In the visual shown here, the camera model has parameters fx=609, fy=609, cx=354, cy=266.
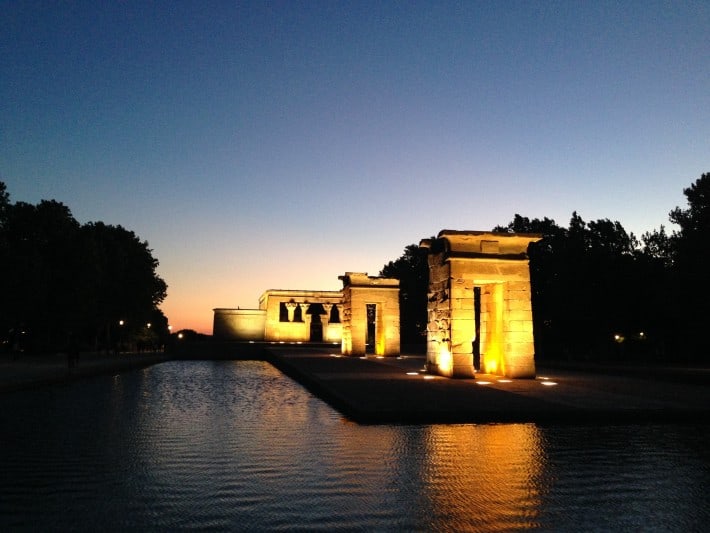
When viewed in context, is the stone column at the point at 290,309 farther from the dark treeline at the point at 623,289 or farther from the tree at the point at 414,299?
the dark treeline at the point at 623,289

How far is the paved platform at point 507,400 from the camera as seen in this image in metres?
11.0

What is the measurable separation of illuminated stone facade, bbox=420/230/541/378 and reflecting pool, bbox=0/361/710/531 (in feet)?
27.6

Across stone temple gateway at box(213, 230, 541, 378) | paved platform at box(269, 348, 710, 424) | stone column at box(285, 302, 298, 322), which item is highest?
stone column at box(285, 302, 298, 322)

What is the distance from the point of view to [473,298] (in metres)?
18.9

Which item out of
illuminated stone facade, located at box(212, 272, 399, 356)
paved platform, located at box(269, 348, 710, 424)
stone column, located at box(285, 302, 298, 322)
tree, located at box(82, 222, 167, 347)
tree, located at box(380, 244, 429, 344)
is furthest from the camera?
tree, located at box(380, 244, 429, 344)

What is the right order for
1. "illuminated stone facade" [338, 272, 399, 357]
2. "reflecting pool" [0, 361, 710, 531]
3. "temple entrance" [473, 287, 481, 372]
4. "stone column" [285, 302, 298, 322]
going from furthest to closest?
"stone column" [285, 302, 298, 322]
"illuminated stone facade" [338, 272, 399, 357]
"temple entrance" [473, 287, 481, 372]
"reflecting pool" [0, 361, 710, 531]

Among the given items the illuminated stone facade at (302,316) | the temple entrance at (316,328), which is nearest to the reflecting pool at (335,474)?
the illuminated stone facade at (302,316)

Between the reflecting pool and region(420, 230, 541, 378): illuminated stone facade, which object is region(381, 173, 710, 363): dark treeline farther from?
the reflecting pool

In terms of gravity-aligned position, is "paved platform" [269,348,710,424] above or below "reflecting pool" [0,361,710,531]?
above

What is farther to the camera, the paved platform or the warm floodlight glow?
the warm floodlight glow

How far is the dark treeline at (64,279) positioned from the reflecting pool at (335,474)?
15.8 m

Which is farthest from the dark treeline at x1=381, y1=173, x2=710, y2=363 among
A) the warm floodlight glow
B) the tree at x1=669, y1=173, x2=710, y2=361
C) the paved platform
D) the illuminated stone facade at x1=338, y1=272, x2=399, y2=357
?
the warm floodlight glow

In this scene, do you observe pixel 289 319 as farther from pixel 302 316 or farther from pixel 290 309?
pixel 302 316

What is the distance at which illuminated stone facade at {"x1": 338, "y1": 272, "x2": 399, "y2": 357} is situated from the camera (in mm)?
34156
